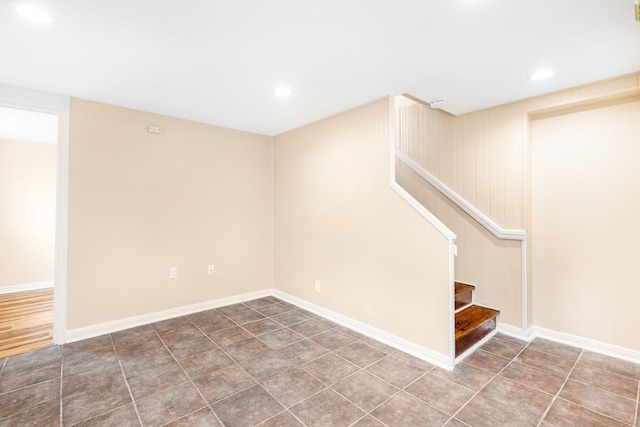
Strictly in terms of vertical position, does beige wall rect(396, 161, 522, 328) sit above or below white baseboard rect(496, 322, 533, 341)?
above

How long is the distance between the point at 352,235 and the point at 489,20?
2081 millimetres

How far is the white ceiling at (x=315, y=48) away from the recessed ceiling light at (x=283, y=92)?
79 mm

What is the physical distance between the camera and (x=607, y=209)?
99.2 inches

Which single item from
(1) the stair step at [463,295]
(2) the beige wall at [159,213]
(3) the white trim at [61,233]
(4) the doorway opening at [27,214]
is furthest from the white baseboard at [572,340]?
(4) the doorway opening at [27,214]

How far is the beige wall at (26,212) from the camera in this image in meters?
4.47

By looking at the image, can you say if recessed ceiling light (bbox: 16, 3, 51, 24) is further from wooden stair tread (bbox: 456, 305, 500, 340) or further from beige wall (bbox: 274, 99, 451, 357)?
wooden stair tread (bbox: 456, 305, 500, 340)

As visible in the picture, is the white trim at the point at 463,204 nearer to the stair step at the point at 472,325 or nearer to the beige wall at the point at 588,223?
the beige wall at the point at 588,223

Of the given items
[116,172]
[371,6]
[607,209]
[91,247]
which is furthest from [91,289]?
[607,209]

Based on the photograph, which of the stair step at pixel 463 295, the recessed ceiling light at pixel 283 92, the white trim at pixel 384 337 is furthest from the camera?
the stair step at pixel 463 295

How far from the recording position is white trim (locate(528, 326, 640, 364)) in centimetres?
242

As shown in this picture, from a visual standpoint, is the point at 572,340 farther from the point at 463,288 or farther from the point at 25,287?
the point at 25,287

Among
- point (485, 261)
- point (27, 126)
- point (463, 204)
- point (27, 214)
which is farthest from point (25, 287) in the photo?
point (485, 261)

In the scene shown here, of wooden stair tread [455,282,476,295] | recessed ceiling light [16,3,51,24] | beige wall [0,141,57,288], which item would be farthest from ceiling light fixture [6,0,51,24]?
beige wall [0,141,57,288]

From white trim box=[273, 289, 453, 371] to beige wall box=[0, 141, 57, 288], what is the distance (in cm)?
431
